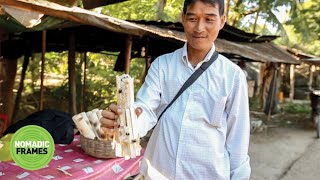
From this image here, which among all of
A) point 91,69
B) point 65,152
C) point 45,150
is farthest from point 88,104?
point 45,150

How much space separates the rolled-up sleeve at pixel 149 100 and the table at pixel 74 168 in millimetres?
1369

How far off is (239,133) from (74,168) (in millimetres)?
1688

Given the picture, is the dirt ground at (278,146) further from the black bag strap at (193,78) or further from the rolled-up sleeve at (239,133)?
the black bag strap at (193,78)

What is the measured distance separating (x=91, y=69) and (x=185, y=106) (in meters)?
12.3


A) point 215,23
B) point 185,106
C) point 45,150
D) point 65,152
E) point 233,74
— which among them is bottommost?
point 65,152

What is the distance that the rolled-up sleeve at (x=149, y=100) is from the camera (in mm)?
1638

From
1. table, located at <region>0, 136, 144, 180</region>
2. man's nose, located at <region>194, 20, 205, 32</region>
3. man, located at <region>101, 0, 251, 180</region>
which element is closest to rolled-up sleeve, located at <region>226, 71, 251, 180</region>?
man, located at <region>101, 0, 251, 180</region>

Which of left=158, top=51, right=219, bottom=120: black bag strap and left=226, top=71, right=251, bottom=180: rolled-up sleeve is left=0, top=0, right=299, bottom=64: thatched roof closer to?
left=158, top=51, right=219, bottom=120: black bag strap

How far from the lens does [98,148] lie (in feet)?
10.7

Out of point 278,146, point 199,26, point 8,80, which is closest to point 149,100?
point 199,26

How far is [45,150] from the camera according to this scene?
5.82 ft

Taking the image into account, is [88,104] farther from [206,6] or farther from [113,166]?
[206,6]

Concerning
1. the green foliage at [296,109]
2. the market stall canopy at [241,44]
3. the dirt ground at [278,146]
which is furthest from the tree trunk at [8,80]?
the green foliage at [296,109]

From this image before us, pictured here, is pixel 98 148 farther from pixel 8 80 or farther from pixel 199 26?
pixel 8 80
